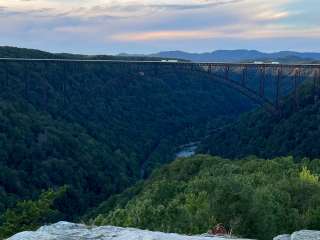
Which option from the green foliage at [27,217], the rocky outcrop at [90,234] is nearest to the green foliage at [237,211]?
the green foliage at [27,217]

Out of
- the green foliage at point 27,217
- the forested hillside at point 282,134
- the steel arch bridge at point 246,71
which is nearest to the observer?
the green foliage at point 27,217

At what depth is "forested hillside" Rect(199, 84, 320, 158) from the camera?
6375 cm

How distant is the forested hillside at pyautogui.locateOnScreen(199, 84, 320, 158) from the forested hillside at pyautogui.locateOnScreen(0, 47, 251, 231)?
13606 millimetres

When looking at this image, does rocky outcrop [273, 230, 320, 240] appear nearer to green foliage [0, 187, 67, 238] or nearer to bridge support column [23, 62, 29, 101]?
green foliage [0, 187, 67, 238]

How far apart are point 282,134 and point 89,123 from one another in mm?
33908

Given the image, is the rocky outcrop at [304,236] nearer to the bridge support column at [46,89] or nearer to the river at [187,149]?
the bridge support column at [46,89]

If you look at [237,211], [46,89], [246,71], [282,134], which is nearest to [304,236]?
[237,211]

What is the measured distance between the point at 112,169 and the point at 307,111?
2615cm

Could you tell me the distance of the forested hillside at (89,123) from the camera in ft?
205

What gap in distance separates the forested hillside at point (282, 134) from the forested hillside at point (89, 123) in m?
13.6

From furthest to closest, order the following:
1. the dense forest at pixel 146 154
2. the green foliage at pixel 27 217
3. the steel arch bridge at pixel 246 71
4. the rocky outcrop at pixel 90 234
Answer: the steel arch bridge at pixel 246 71, the dense forest at pixel 146 154, the green foliage at pixel 27 217, the rocky outcrop at pixel 90 234

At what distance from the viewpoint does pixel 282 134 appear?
2662 inches

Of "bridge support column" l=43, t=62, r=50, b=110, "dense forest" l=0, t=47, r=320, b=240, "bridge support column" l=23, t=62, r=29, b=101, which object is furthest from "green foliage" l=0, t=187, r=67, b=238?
"bridge support column" l=43, t=62, r=50, b=110

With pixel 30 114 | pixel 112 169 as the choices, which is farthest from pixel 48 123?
pixel 112 169
